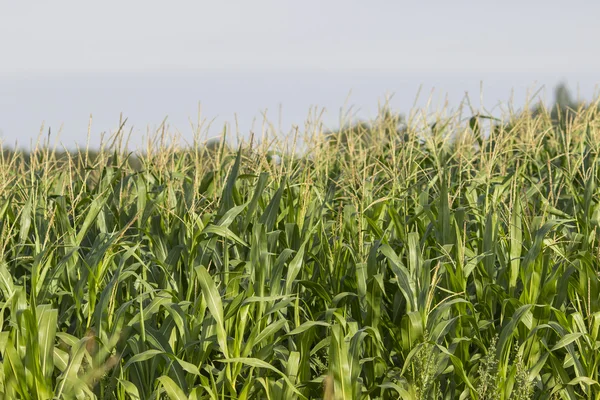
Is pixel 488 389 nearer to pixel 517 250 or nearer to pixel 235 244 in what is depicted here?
pixel 517 250

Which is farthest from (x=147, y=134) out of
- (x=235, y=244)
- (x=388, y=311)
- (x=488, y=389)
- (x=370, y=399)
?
(x=488, y=389)

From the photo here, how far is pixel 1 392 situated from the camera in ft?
13.2

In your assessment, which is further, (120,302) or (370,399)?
(120,302)

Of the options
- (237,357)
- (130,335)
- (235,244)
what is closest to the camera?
(237,357)

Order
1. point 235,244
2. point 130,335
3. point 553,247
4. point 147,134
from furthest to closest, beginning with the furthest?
1. point 147,134
2. point 235,244
3. point 553,247
4. point 130,335

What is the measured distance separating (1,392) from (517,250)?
9.98 ft

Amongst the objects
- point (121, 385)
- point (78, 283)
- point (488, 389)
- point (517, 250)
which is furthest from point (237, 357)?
point (517, 250)

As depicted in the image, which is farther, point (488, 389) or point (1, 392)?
point (488, 389)

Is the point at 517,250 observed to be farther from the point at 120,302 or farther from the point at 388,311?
the point at 120,302

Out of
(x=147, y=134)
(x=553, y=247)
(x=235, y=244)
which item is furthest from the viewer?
(x=147, y=134)

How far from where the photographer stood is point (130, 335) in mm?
4238

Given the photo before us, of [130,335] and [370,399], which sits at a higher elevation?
[130,335]

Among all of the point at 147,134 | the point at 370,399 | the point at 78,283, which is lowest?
the point at 370,399

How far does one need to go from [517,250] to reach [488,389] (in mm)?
860
